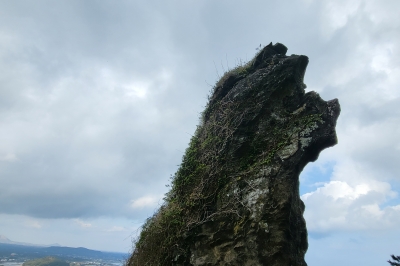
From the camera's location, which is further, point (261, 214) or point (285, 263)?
point (261, 214)

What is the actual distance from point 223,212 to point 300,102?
15.8 feet

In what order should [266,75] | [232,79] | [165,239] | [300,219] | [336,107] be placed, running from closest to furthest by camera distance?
[165,239] → [300,219] → [336,107] → [266,75] → [232,79]

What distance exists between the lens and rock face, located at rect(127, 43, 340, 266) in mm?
7602

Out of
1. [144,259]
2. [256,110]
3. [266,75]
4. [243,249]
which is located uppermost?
[266,75]

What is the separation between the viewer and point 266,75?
10.6 m

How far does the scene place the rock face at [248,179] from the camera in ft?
24.9

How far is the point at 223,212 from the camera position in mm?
8156

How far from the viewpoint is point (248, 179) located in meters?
A: 8.56

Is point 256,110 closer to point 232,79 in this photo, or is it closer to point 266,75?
point 266,75

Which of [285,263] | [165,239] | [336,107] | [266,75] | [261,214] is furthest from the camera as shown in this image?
[266,75]

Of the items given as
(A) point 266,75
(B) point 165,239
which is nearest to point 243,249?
(B) point 165,239

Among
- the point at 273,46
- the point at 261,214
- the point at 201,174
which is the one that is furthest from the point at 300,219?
Result: the point at 273,46

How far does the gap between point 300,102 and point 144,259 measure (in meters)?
7.32

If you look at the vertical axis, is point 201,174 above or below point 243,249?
above
